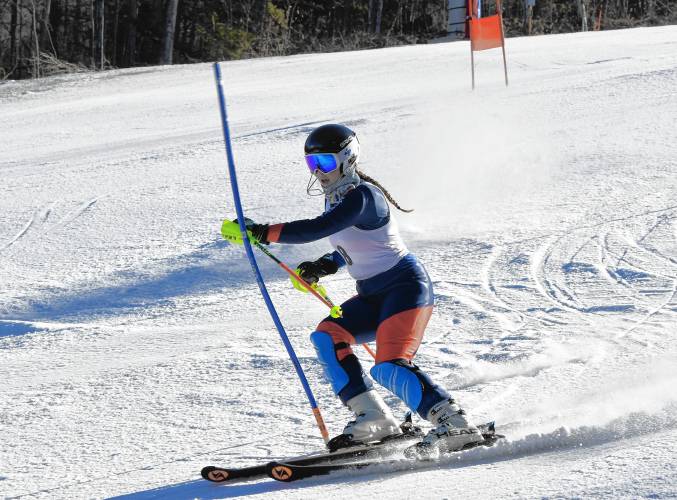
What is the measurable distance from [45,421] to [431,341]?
244cm

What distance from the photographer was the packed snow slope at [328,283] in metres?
4.68

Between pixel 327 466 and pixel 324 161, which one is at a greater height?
pixel 324 161

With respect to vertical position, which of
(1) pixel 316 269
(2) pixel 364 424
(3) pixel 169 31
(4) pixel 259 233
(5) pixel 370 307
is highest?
(3) pixel 169 31

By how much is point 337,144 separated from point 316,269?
0.65 m

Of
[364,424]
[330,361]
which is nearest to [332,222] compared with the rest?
[330,361]

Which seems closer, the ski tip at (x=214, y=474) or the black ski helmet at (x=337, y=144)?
the ski tip at (x=214, y=474)

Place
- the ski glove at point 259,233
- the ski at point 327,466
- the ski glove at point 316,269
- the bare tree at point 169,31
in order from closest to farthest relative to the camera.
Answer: the ski at point 327,466 → the ski glove at point 259,233 → the ski glove at point 316,269 → the bare tree at point 169,31

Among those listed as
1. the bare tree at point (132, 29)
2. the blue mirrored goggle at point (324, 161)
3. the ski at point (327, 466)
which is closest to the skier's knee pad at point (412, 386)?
the ski at point (327, 466)

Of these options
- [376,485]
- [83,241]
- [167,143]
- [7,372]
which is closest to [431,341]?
[376,485]

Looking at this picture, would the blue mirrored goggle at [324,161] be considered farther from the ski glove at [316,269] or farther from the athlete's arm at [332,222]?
the ski glove at [316,269]

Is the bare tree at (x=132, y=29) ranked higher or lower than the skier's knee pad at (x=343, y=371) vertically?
higher

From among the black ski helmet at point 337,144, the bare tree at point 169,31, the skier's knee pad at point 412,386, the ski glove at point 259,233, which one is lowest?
the skier's knee pad at point 412,386

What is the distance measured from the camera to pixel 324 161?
181 inches

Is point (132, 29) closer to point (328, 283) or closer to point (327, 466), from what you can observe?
point (328, 283)
